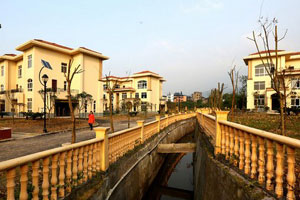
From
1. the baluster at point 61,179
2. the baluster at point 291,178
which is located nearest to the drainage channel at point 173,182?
the baluster at point 61,179

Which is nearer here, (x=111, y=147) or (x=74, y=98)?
(x=111, y=147)

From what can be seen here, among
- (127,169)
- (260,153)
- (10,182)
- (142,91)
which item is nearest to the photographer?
(10,182)

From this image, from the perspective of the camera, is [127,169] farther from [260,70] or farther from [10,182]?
[260,70]

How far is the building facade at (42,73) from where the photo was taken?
22547mm

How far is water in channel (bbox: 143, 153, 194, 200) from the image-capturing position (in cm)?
764

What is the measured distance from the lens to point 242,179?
9.09ft

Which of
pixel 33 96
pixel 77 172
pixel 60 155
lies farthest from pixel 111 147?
pixel 33 96

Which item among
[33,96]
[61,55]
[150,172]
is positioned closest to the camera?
[150,172]

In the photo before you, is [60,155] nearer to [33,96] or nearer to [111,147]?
[111,147]

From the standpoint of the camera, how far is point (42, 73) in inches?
908

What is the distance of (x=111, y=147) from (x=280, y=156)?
3.57 meters

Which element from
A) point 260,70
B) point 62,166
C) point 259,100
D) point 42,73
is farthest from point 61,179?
point 260,70

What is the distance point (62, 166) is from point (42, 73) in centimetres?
2503

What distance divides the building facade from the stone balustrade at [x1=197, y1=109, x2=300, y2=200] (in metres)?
21.3
